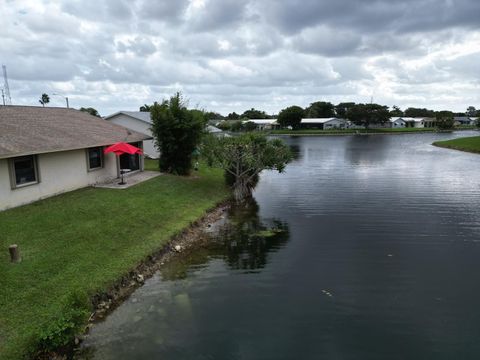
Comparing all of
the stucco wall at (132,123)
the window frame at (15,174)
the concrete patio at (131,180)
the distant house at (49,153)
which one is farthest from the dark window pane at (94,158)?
the stucco wall at (132,123)

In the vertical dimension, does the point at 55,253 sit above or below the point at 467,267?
above

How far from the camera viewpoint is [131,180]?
26.0m

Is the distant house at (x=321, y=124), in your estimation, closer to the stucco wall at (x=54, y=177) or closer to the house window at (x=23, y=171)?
the stucco wall at (x=54, y=177)

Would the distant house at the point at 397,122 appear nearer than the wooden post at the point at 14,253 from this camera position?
No

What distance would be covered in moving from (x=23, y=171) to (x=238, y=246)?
36.8 ft

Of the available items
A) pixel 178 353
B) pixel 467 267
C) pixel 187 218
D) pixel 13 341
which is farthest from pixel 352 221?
pixel 13 341

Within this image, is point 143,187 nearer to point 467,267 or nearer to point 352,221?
point 352,221

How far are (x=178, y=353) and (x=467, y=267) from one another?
40.2ft

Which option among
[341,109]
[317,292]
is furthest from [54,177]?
[341,109]

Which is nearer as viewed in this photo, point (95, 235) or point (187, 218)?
point (95, 235)

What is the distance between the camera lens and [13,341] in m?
8.68

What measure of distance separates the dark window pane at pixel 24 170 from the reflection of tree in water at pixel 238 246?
889 centimetres

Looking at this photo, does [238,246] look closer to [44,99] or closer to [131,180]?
[131,180]

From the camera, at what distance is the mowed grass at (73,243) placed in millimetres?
9797
